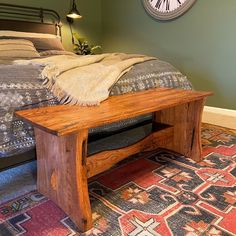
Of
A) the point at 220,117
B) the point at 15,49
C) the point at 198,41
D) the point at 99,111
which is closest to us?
the point at 99,111

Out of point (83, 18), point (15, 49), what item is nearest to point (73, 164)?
point (15, 49)

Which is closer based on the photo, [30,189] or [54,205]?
[54,205]

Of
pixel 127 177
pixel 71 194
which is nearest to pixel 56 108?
pixel 71 194

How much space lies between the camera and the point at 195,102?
1759 mm

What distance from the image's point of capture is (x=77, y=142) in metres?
1.06

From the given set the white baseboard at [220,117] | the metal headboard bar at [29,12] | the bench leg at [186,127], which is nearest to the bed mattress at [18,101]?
the bench leg at [186,127]

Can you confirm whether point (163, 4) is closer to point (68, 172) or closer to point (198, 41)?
point (198, 41)

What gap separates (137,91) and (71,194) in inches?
35.8

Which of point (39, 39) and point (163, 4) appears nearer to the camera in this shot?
point (39, 39)

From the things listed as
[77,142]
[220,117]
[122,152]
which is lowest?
[220,117]

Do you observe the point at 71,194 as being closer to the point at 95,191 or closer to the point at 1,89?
the point at 95,191

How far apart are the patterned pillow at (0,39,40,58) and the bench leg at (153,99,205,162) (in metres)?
1.50

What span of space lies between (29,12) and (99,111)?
285 centimetres

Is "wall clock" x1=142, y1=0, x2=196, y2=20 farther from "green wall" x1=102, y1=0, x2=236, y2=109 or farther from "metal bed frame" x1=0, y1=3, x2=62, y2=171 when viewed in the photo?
"metal bed frame" x1=0, y1=3, x2=62, y2=171
